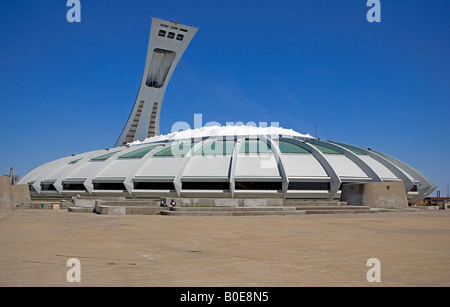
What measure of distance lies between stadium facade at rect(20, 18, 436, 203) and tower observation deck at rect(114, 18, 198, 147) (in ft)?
37.0

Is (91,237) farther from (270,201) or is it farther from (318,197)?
(318,197)

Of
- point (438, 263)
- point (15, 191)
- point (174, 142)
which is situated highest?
point (174, 142)

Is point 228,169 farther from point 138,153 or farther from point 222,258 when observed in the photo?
point 222,258

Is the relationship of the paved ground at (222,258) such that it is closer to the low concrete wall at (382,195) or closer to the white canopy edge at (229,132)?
the low concrete wall at (382,195)

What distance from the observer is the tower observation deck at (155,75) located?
59344 millimetres

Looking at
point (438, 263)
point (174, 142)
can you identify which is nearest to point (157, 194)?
point (174, 142)

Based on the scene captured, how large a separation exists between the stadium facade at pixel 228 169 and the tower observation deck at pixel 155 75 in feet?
37.0

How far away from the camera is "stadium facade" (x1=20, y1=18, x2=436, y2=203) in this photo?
119 ft

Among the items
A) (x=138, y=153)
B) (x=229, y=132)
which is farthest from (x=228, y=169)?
(x=138, y=153)

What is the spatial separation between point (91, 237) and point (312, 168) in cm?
2867

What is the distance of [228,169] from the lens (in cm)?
3719

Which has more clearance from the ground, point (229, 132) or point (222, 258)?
point (229, 132)

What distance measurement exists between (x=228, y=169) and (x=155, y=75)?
3080cm

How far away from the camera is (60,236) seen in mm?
12266
